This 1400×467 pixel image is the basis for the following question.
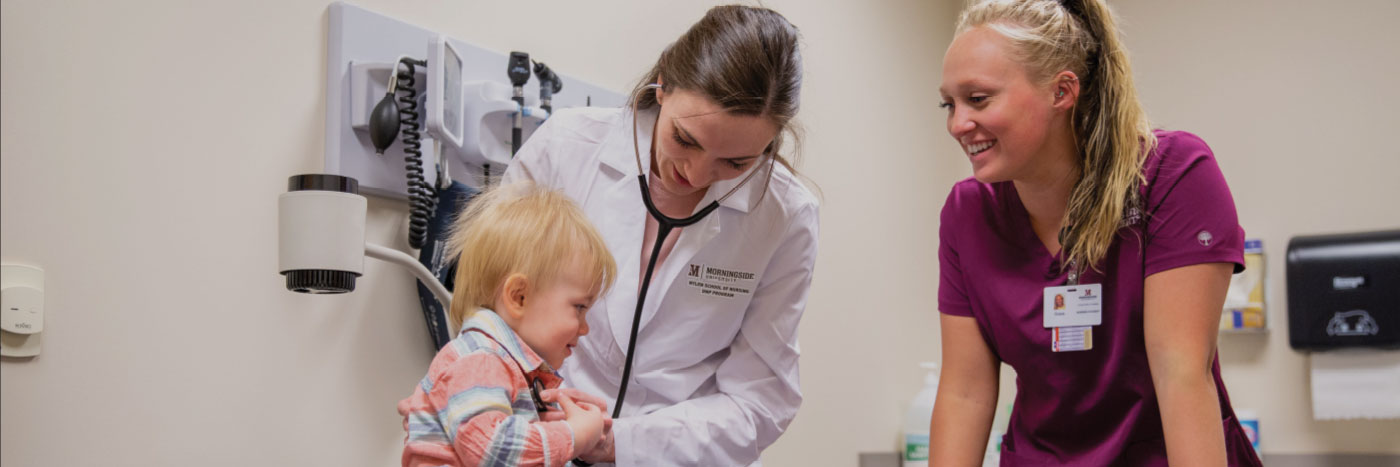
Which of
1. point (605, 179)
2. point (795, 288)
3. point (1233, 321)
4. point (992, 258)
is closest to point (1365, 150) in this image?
point (1233, 321)

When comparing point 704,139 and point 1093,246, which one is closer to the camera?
point 704,139

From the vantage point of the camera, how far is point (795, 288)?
5.33 feet

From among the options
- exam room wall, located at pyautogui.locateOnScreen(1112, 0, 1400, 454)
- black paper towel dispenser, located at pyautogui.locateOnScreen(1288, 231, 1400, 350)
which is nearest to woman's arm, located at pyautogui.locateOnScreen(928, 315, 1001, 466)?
black paper towel dispenser, located at pyautogui.locateOnScreen(1288, 231, 1400, 350)

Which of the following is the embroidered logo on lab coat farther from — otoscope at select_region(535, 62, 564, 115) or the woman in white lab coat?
otoscope at select_region(535, 62, 564, 115)

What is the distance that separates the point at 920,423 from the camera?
3082mm

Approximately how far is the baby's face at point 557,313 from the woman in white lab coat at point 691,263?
8.5 inches

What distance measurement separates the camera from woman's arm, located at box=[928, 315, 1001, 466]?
1609mm

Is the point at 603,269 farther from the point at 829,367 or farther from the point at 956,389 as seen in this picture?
the point at 829,367

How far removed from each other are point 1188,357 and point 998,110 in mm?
390

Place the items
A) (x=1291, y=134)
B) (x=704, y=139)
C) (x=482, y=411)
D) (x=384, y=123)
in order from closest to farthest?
1. (x=482, y=411)
2. (x=704, y=139)
3. (x=384, y=123)
4. (x=1291, y=134)

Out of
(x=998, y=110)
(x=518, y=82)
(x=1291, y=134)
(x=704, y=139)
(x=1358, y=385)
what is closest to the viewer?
(x=704, y=139)

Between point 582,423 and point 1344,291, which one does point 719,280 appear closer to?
point 582,423

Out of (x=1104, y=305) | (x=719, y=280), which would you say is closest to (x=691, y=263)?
(x=719, y=280)

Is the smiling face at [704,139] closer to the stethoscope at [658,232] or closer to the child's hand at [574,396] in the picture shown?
the stethoscope at [658,232]
